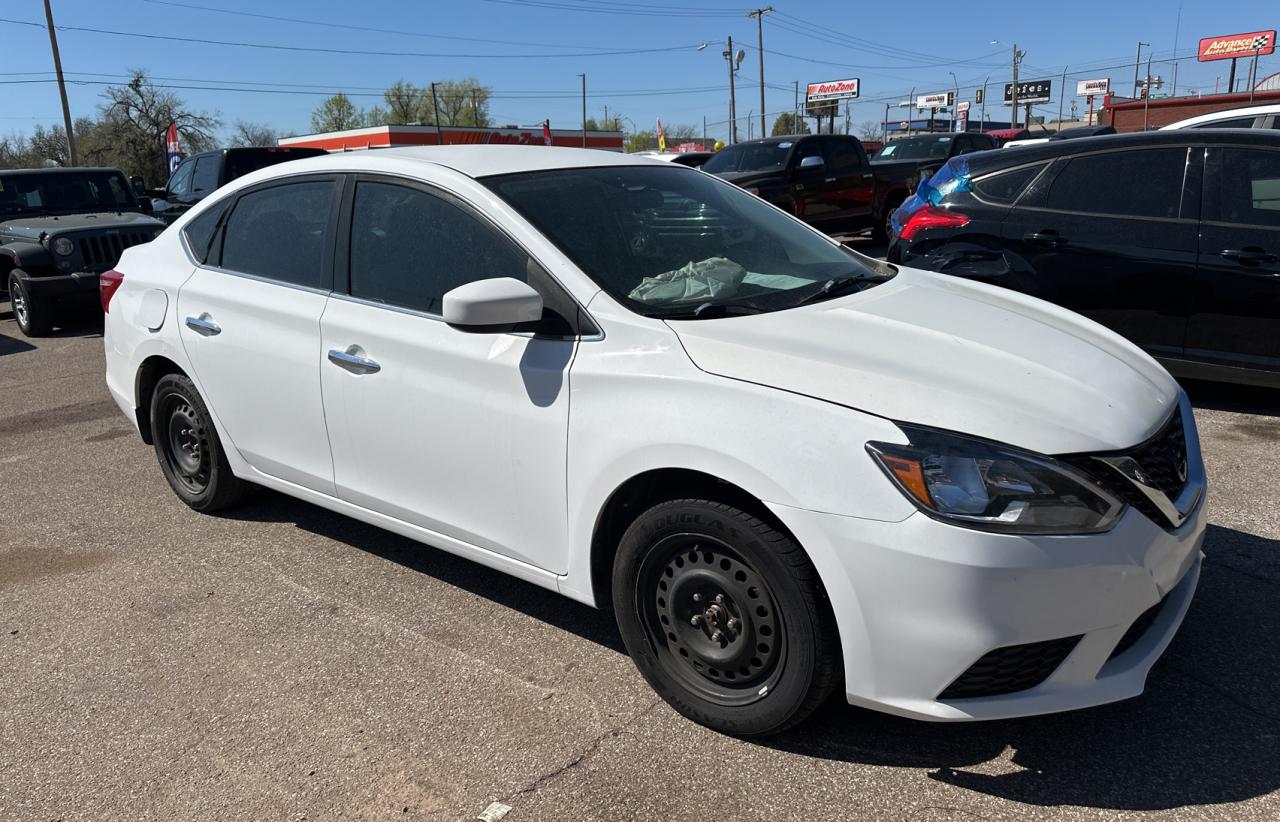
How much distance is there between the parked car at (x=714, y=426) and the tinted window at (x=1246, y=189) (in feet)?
8.96

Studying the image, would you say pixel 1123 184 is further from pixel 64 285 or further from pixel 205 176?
pixel 205 176

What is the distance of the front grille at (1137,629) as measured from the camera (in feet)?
8.16

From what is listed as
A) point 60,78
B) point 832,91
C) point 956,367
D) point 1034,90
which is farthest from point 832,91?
point 956,367

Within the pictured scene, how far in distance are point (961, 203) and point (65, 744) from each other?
226 inches

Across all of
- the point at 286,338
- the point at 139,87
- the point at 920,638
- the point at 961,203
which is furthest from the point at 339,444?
the point at 139,87

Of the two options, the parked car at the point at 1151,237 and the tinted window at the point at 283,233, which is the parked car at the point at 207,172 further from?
the parked car at the point at 1151,237

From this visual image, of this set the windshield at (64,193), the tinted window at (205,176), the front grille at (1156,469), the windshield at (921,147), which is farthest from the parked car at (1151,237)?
the windshield at (921,147)

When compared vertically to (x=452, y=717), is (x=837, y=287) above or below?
above

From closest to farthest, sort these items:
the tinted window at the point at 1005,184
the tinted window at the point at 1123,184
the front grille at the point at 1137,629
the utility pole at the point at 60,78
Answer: the front grille at the point at 1137,629 < the tinted window at the point at 1123,184 < the tinted window at the point at 1005,184 < the utility pole at the point at 60,78

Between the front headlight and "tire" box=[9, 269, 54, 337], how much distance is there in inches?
409

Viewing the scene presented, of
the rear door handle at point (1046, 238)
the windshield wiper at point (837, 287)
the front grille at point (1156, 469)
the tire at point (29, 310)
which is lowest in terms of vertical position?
the tire at point (29, 310)

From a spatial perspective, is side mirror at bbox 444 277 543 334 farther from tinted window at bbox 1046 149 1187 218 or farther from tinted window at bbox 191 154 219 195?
tinted window at bbox 191 154 219 195

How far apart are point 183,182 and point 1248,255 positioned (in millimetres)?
13113

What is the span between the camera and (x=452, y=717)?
2943mm
